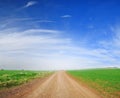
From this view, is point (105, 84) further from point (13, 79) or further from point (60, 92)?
point (13, 79)

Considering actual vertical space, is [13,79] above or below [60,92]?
above

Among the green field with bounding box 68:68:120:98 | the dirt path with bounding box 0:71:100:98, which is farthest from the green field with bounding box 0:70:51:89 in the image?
the green field with bounding box 68:68:120:98

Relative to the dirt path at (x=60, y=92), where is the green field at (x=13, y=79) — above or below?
above

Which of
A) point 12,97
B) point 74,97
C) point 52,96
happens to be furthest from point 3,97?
point 74,97

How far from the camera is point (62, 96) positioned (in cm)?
1841

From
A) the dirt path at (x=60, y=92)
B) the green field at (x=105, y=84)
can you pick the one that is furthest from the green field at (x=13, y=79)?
the green field at (x=105, y=84)

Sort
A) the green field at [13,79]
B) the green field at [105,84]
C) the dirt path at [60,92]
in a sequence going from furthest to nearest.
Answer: the green field at [13,79] < the green field at [105,84] < the dirt path at [60,92]

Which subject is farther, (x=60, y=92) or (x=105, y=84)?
(x=105, y=84)

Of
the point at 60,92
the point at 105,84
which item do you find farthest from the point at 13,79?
the point at 60,92

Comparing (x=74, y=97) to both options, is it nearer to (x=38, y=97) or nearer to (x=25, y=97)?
(x=38, y=97)

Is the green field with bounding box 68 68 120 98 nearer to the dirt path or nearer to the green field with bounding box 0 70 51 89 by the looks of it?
the dirt path

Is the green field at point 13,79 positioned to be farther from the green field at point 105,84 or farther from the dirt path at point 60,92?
the green field at point 105,84

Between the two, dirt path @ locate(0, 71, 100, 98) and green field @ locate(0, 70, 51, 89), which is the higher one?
green field @ locate(0, 70, 51, 89)

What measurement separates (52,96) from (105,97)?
471 cm
